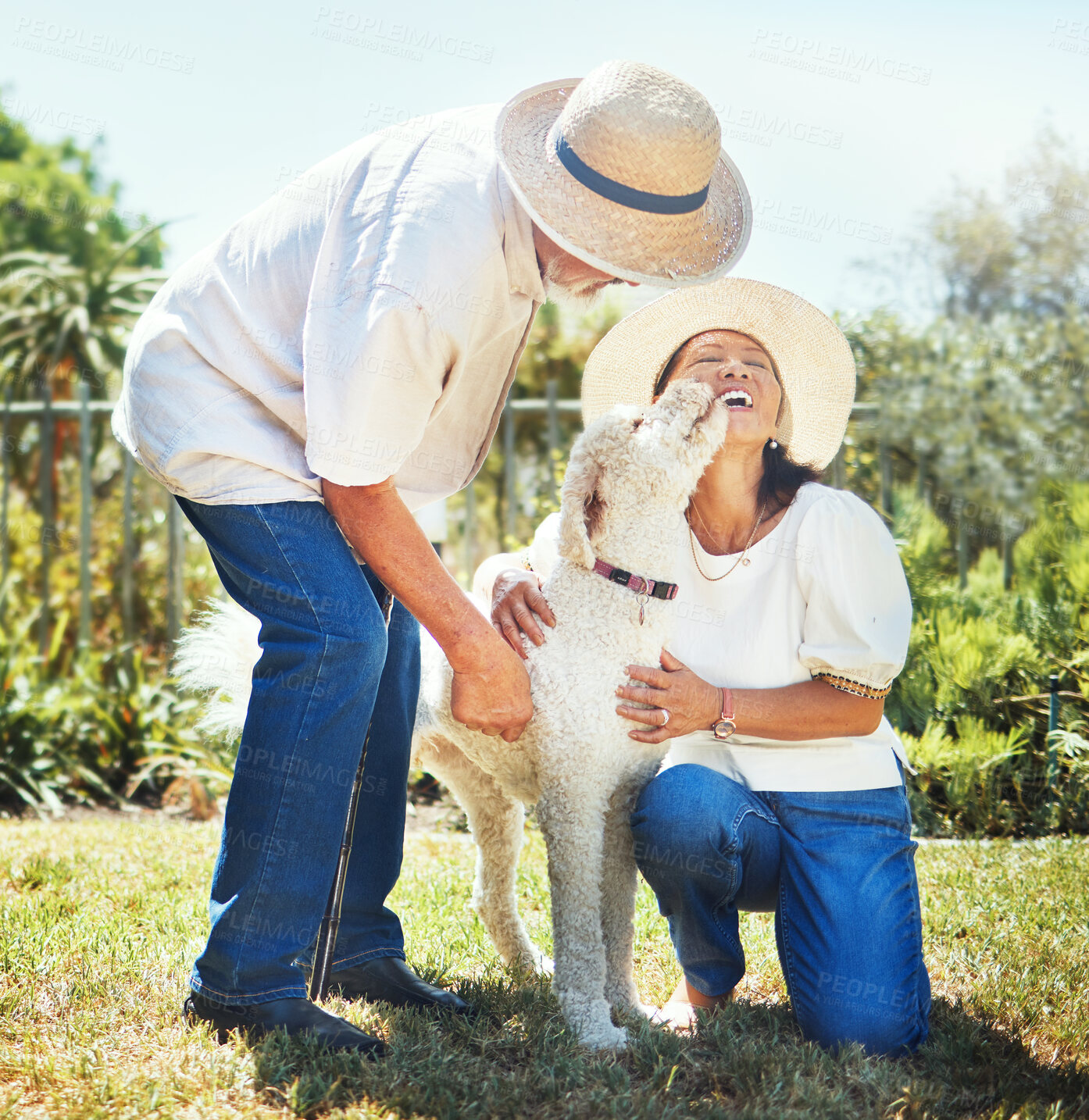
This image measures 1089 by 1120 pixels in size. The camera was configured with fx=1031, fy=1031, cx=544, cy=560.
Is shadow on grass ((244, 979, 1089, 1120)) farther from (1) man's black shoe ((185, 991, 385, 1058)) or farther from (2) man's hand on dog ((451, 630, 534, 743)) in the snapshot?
(2) man's hand on dog ((451, 630, 534, 743))

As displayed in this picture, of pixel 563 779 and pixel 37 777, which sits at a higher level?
pixel 563 779

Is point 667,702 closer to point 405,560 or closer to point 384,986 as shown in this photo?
point 405,560

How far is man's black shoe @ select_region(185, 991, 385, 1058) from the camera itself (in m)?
2.11

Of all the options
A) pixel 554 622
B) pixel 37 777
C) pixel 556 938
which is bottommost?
pixel 37 777

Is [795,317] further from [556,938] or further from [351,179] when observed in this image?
[556,938]

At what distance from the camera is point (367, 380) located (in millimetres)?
1938

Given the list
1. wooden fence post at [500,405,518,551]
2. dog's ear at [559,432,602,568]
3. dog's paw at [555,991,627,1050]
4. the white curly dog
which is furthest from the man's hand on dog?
wooden fence post at [500,405,518,551]

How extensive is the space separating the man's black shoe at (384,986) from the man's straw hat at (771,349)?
5.15ft

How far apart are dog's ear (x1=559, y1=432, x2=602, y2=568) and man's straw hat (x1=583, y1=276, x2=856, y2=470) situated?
50cm

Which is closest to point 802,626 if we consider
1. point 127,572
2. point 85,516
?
point 127,572

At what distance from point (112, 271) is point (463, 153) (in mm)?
7542

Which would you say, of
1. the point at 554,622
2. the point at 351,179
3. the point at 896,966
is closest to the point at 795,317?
the point at 554,622

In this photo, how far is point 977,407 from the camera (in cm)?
663

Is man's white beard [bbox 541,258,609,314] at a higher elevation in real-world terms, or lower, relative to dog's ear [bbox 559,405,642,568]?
higher
